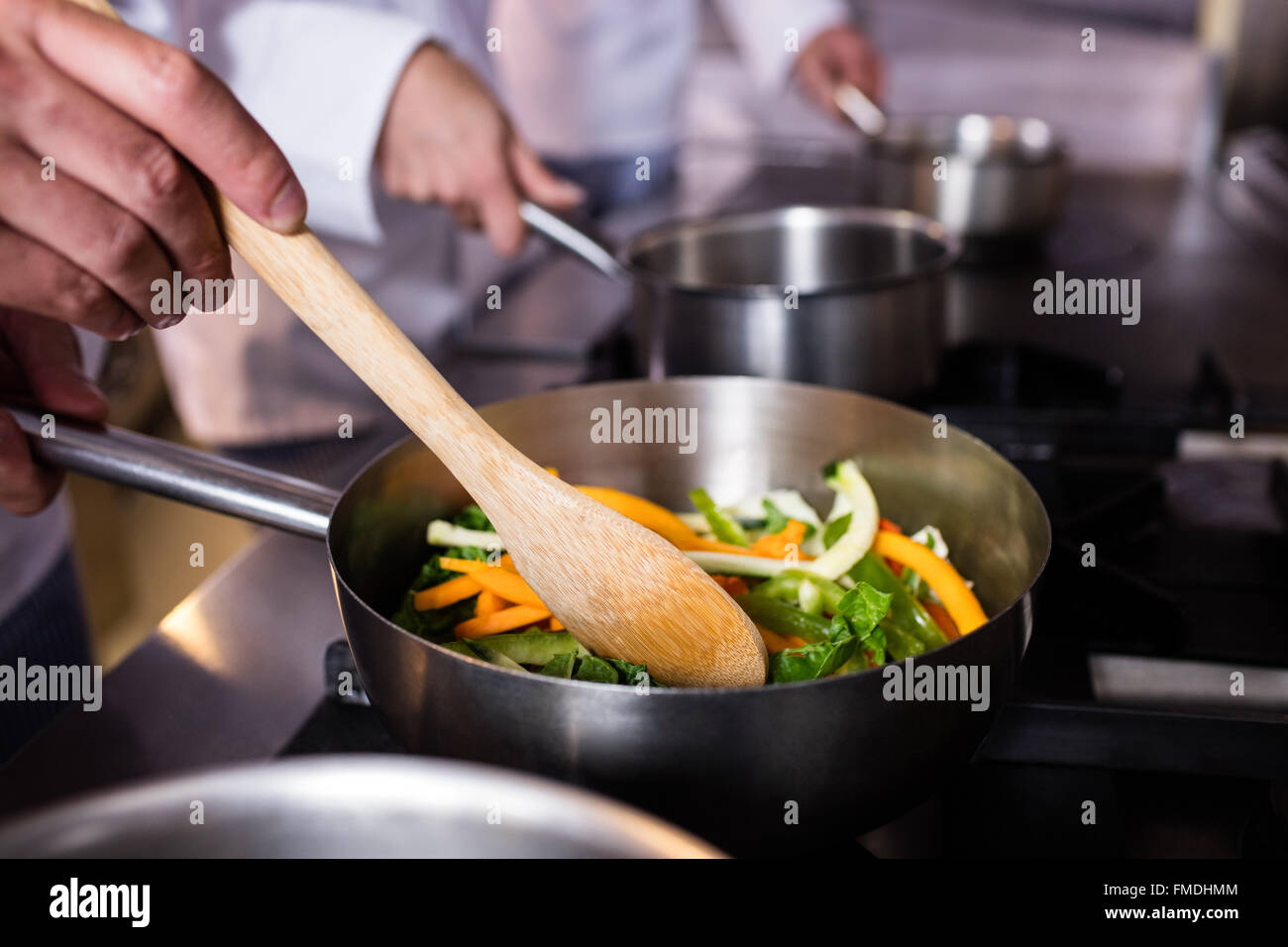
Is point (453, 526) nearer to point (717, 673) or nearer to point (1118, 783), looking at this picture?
point (717, 673)

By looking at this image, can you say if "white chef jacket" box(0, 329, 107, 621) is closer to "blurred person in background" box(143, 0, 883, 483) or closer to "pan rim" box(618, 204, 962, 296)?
"blurred person in background" box(143, 0, 883, 483)

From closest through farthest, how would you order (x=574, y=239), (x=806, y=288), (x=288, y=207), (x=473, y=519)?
(x=288, y=207) < (x=473, y=519) < (x=806, y=288) < (x=574, y=239)

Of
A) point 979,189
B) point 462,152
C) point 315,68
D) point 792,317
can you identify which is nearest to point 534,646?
point 792,317

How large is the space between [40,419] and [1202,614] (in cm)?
72

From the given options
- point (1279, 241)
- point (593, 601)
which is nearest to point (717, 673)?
point (593, 601)

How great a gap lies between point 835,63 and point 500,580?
53.6 inches

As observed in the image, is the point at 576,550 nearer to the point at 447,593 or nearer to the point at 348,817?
the point at 447,593

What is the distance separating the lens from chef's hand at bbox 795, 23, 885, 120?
5.70 ft

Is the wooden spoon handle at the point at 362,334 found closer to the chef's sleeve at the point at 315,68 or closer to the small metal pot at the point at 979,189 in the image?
the chef's sleeve at the point at 315,68

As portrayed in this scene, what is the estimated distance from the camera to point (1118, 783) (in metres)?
0.62

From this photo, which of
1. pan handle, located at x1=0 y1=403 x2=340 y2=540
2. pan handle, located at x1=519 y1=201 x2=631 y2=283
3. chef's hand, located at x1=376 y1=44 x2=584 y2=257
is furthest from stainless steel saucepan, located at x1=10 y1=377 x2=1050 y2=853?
chef's hand, located at x1=376 y1=44 x2=584 y2=257

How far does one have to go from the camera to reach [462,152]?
1.10m

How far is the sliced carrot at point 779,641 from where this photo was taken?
2.08ft

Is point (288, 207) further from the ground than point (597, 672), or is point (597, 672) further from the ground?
point (288, 207)
